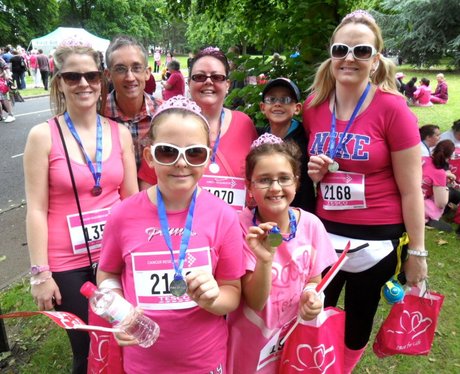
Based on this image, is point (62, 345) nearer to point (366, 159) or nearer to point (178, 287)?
point (178, 287)

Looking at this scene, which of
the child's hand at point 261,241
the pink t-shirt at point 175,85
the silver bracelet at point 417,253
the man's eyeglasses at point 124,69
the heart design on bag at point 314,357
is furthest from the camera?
the pink t-shirt at point 175,85

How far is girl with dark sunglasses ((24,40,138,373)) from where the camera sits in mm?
2023

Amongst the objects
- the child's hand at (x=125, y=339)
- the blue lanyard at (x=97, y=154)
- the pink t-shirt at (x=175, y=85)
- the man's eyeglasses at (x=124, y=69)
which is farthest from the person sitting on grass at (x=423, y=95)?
the child's hand at (x=125, y=339)

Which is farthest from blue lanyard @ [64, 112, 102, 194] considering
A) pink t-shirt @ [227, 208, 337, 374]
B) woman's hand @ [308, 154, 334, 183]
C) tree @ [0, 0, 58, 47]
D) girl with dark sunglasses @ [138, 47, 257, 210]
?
tree @ [0, 0, 58, 47]

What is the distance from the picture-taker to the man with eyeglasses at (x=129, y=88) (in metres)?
2.55

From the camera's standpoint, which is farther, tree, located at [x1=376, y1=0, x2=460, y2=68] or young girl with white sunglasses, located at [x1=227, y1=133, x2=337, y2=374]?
tree, located at [x1=376, y1=0, x2=460, y2=68]

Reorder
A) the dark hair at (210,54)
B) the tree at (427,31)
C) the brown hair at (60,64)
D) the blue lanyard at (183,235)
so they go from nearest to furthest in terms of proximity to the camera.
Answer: the blue lanyard at (183,235), the brown hair at (60,64), the dark hair at (210,54), the tree at (427,31)

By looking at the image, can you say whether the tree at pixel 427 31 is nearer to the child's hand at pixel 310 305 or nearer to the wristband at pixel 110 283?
the child's hand at pixel 310 305

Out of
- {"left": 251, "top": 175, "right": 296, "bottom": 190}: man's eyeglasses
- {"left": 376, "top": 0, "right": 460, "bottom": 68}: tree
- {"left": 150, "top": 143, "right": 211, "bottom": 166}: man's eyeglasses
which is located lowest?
{"left": 251, "top": 175, "right": 296, "bottom": 190}: man's eyeglasses

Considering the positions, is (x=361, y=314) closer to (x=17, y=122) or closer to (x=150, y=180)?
(x=150, y=180)

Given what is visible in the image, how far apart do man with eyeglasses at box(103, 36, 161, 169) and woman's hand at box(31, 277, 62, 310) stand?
2.87 ft

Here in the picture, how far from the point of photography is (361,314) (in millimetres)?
2467

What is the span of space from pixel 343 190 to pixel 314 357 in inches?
36.2

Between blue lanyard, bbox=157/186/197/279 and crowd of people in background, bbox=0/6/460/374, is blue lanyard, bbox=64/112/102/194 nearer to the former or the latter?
crowd of people in background, bbox=0/6/460/374
